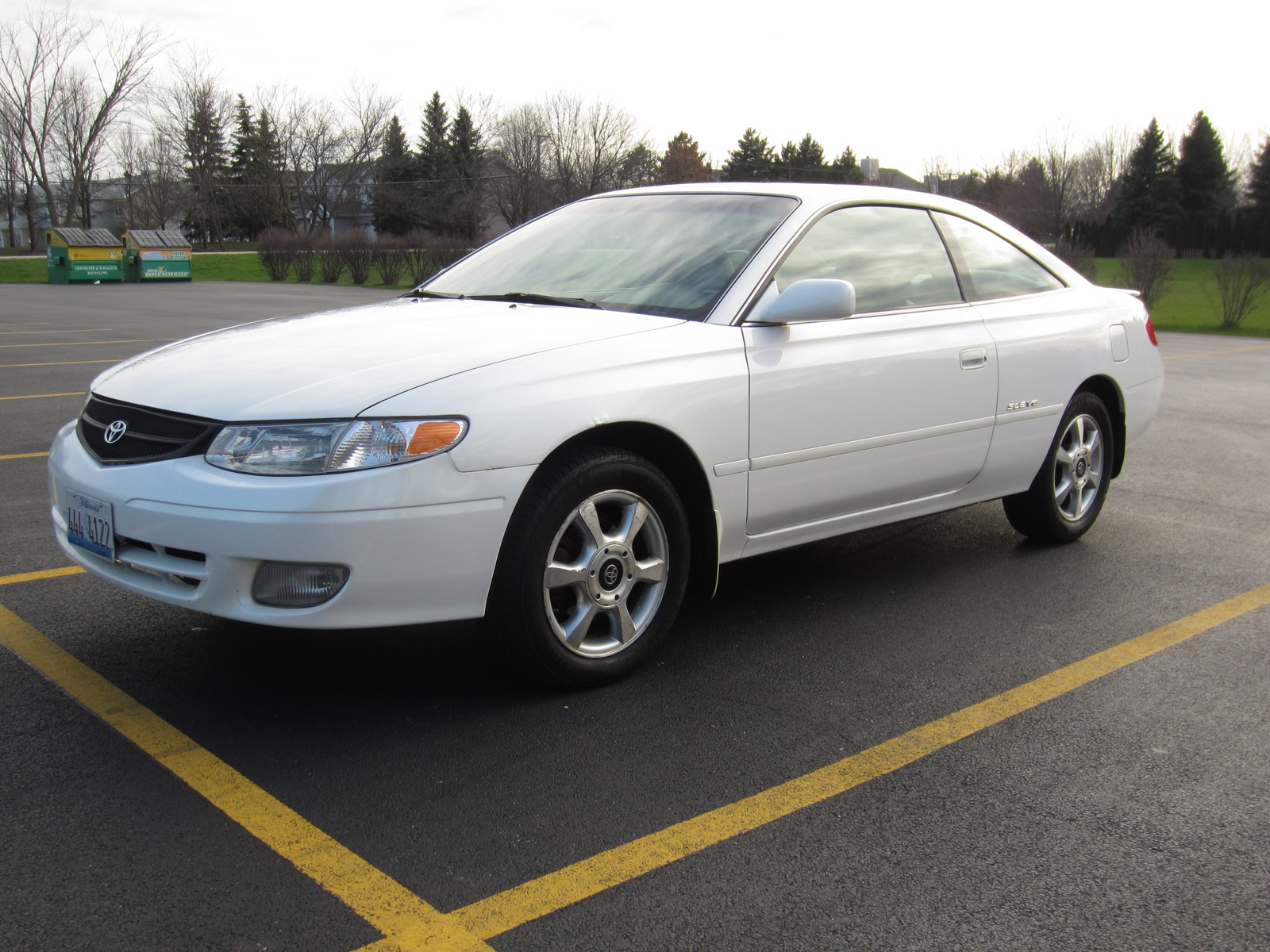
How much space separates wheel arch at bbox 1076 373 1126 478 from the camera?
508 centimetres

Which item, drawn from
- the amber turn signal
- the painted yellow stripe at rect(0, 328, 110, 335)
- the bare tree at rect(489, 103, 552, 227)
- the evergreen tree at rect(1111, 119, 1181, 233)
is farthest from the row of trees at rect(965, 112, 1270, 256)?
the amber turn signal

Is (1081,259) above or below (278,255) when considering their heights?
below

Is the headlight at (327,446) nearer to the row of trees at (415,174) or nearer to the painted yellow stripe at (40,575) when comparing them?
the painted yellow stripe at (40,575)

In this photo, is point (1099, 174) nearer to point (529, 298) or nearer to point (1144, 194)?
point (1144, 194)

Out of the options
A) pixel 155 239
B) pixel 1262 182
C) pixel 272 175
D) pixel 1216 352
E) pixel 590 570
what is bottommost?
pixel 1216 352

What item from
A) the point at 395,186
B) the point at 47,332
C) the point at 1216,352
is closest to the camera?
the point at 47,332

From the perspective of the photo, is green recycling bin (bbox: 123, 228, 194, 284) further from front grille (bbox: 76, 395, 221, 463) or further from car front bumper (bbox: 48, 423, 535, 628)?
car front bumper (bbox: 48, 423, 535, 628)

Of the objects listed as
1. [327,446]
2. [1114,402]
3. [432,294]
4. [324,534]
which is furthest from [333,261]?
[324,534]

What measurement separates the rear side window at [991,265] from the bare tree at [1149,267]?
2057 cm

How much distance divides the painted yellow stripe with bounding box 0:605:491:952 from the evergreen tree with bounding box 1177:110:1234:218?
72.3m

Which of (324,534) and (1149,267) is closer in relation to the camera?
(324,534)

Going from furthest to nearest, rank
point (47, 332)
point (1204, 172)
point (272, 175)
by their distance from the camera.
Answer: point (1204, 172), point (272, 175), point (47, 332)

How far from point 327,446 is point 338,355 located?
496 millimetres

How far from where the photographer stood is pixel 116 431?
3182mm
